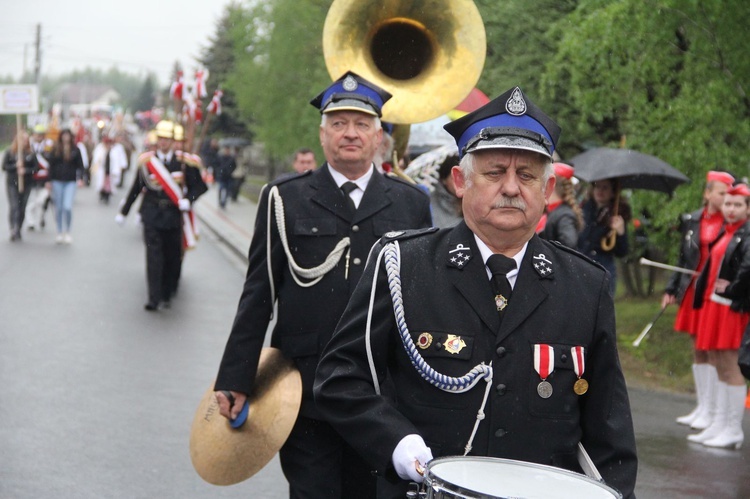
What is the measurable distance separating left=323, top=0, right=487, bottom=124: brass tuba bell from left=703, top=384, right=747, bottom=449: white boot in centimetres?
362

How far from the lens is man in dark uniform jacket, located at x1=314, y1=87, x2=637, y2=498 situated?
320 centimetres

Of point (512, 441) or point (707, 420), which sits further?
point (707, 420)

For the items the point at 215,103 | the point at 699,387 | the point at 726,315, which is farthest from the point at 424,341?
the point at 215,103

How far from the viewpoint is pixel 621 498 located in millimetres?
2914

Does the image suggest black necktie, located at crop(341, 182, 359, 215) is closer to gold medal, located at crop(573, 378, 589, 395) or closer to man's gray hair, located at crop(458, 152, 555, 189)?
man's gray hair, located at crop(458, 152, 555, 189)

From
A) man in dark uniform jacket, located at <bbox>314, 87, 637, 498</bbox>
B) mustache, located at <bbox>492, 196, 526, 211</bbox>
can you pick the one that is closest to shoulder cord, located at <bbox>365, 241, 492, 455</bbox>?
man in dark uniform jacket, located at <bbox>314, 87, 637, 498</bbox>

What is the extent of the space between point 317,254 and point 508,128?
1.81 meters

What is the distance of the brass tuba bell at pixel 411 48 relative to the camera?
6430 mm

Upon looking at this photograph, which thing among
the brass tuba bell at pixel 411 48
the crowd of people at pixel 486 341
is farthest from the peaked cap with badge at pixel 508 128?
the brass tuba bell at pixel 411 48

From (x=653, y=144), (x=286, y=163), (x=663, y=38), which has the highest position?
(x=663, y=38)

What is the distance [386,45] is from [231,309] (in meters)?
8.29

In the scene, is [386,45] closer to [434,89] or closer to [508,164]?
[434,89]

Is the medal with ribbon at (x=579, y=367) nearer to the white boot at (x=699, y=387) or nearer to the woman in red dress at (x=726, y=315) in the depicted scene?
the woman in red dress at (x=726, y=315)

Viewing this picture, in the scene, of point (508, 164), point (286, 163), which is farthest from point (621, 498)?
point (286, 163)
